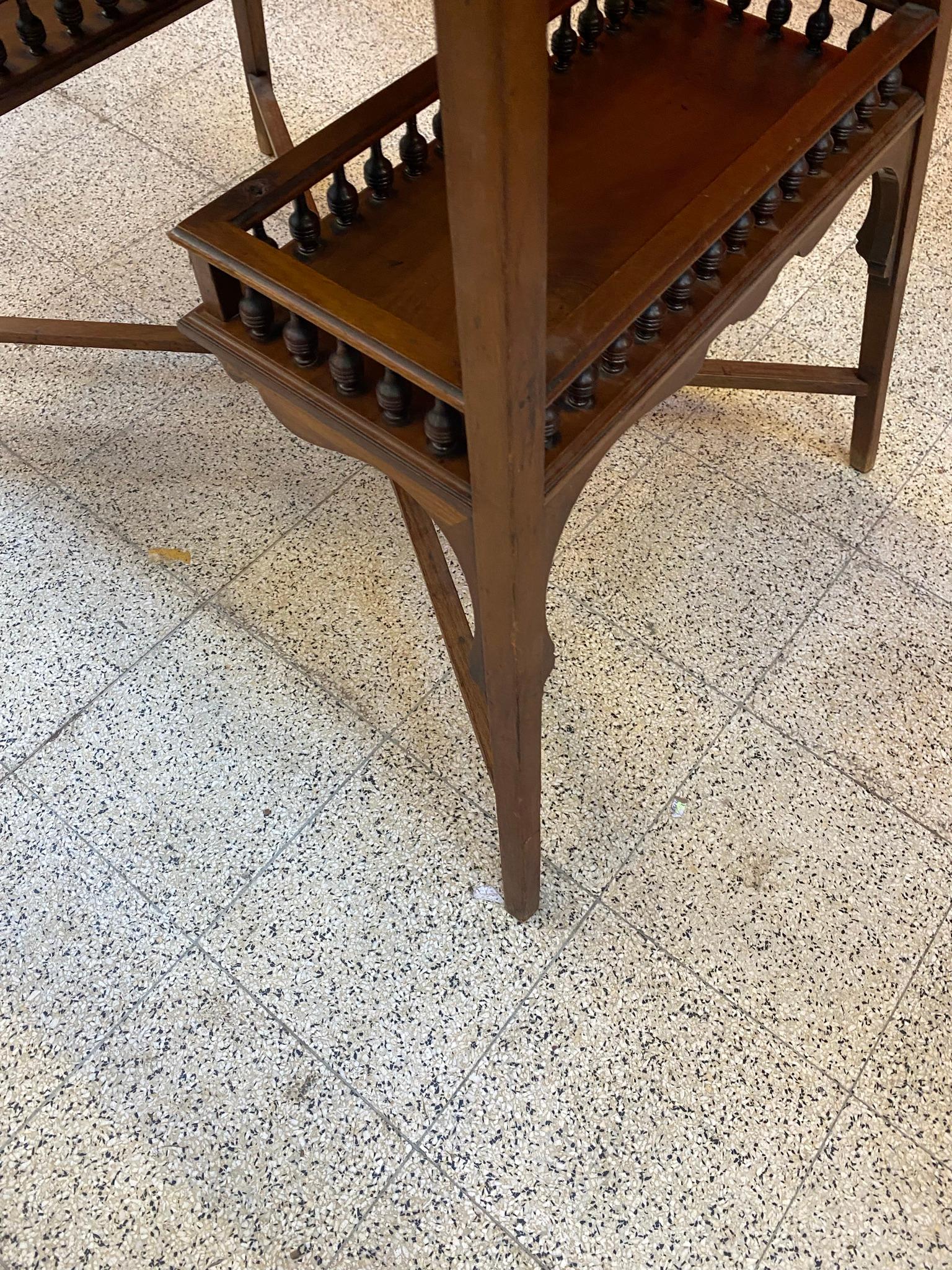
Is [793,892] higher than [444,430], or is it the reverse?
[444,430]

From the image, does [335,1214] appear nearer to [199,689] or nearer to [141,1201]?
[141,1201]

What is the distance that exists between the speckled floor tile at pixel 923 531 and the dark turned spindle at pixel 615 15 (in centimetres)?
82

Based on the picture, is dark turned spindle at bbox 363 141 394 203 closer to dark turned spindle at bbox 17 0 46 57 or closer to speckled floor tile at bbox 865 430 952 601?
dark turned spindle at bbox 17 0 46 57

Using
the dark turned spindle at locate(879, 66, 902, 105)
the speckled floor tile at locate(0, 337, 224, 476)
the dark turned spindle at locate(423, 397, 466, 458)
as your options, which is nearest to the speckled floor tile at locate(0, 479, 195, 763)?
the speckled floor tile at locate(0, 337, 224, 476)

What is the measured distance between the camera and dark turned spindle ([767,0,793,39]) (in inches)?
56.0

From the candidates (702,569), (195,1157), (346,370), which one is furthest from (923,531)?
(195,1157)

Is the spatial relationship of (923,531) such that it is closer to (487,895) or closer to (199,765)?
(487,895)

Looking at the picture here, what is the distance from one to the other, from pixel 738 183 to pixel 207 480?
1059 millimetres

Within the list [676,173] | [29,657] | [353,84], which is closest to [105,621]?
[29,657]

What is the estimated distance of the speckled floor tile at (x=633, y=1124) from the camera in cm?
121

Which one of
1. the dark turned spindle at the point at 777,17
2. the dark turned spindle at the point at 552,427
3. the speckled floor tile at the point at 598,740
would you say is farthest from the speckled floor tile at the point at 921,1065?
the dark turned spindle at the point at 777,17

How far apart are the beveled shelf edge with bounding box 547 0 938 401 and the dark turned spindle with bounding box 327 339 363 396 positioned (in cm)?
20

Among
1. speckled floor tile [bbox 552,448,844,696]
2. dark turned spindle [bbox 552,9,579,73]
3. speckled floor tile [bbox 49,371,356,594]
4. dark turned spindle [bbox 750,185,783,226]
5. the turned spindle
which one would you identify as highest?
dark turned spindle [bbox 552,9,579,73]

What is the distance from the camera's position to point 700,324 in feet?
3.71
